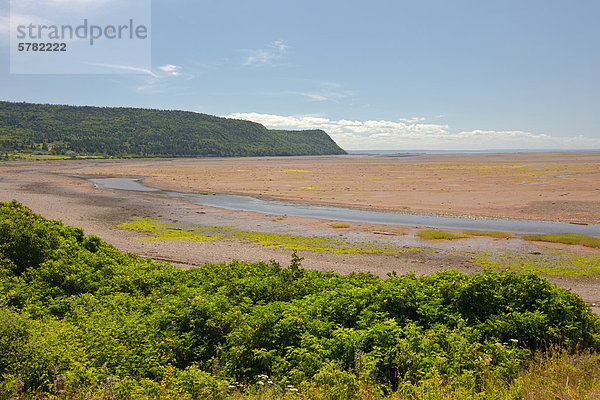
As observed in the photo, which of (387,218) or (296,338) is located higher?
(296,338)

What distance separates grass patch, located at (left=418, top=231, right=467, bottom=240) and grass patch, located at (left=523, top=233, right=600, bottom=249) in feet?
12.0

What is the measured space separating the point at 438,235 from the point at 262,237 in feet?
34.5

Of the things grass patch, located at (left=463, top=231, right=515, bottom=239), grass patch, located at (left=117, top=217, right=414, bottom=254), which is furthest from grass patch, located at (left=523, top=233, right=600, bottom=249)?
grass patch, located at (left=117, top=217, right=414, bottom=254)

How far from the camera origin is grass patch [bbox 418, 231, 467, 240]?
68.0 feet

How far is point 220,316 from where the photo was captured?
21.8ft

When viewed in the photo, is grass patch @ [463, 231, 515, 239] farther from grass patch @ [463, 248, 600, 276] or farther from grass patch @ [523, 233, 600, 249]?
grass patch @ [463, 248, 600, 276]

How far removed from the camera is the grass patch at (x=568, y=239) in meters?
18.8

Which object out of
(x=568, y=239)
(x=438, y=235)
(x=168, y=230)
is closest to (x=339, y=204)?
(x=438, y=235)

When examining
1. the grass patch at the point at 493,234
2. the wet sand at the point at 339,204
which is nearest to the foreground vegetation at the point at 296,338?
the wet sand at the point at 339,204

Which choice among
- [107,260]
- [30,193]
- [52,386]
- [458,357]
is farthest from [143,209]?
[458,357]

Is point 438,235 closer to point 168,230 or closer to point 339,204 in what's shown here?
point 339,204

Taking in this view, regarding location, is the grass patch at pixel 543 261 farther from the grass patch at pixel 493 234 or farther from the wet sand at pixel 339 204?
the grass patch at pixel 493 234

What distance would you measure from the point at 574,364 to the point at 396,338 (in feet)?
9.23

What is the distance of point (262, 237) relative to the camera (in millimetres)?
21188
